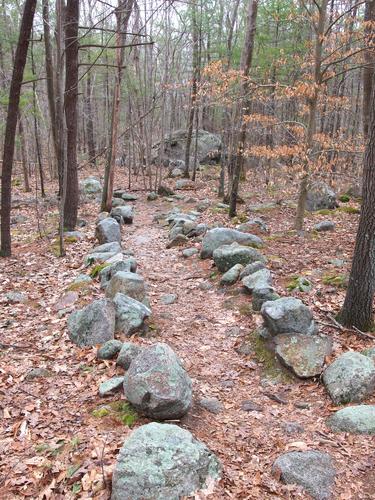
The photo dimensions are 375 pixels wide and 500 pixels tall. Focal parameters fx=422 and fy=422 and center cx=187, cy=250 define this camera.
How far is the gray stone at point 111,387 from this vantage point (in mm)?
4516

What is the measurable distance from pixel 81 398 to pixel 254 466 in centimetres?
196

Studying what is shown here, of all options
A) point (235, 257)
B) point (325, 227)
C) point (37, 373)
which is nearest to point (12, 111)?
point (235, 257)

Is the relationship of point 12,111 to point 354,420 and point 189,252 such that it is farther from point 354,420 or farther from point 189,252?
point 354,420

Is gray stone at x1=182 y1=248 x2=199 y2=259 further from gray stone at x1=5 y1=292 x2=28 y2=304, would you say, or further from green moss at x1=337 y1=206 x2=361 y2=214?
green moss at x1=337 y1=206 x2=361 y2=214

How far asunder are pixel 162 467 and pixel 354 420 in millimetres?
2025

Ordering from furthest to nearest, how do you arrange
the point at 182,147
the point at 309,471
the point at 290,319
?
1. the point at 182,147
2. the point at 290,319
3. the point at 309,471

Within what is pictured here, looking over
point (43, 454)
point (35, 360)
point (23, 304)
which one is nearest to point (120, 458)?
point (43, 454)

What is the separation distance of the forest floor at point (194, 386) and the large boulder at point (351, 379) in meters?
0.13

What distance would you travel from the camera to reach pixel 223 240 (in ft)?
29.3

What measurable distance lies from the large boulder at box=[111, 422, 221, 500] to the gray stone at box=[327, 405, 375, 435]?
1.40m

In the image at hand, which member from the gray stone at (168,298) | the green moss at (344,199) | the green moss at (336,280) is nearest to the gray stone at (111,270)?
the gray stone at (168,298)

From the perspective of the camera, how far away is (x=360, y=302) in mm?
5500

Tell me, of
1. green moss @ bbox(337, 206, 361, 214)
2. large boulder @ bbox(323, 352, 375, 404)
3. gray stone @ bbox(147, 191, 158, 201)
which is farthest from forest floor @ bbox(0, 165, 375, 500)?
gray stone @ bbox(147, 191, 158, 201)

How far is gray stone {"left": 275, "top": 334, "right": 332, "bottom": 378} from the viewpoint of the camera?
5.04 metres
